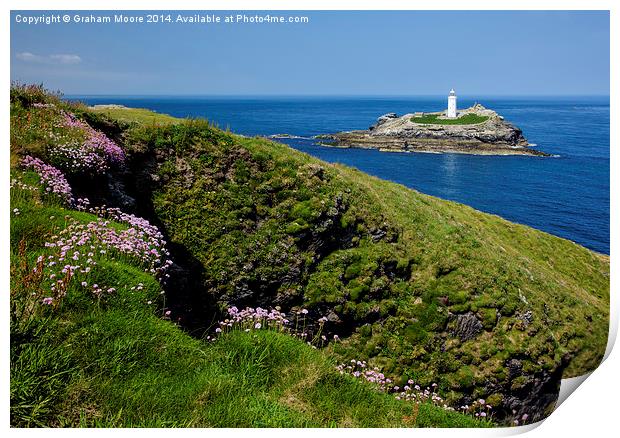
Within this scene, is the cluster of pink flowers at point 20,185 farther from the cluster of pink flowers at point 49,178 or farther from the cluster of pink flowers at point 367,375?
the cluster of pink flowers at point 367,375

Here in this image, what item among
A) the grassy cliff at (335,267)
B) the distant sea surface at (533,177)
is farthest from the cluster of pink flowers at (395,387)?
the distant sea surface at (533,177)

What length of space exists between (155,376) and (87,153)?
23.5 ft

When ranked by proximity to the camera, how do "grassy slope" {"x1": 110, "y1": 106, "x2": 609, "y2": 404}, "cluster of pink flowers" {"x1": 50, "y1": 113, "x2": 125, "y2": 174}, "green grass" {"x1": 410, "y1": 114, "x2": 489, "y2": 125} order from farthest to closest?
"green grass" {"x1": 410, "y1": 114, "x2": 489, "y2": 125}, "grassy slope" {"x1": 110, "y1": 106, "x2": 609, "y2": 404}, "cluster of pink flowers" {"x1": 50, "y1": 113, "x2": 125, "y2": 174}

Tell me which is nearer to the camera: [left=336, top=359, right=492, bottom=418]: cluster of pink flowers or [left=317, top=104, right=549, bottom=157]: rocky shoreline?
[left=336, top=359, right=492, bottom=418]: cluster of pink flowers

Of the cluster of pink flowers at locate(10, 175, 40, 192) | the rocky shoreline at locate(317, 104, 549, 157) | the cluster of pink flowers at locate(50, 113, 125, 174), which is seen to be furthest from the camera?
the rocky shoreline at locate(317, 104, 549, 157)

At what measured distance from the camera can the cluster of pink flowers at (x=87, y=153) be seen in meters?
9.27

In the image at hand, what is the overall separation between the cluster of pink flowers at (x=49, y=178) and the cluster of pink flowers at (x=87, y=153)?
88 cm

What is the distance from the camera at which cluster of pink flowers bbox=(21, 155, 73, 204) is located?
7.73 m

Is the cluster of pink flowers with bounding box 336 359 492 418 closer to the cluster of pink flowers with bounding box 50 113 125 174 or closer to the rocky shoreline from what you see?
the cluster of pink flowers with bounding box 50 113 125 174

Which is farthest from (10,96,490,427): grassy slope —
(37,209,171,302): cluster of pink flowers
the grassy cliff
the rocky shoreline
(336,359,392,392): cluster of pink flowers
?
the rocky shoreline

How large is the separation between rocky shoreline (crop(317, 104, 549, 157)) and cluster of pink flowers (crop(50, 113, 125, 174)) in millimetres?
97435

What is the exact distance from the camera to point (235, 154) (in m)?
14.2

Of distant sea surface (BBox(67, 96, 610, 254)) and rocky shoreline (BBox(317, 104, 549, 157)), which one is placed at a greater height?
rocky shoreline (BBox(317, 104, 549, 157))

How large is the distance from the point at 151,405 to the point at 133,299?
1.59m
